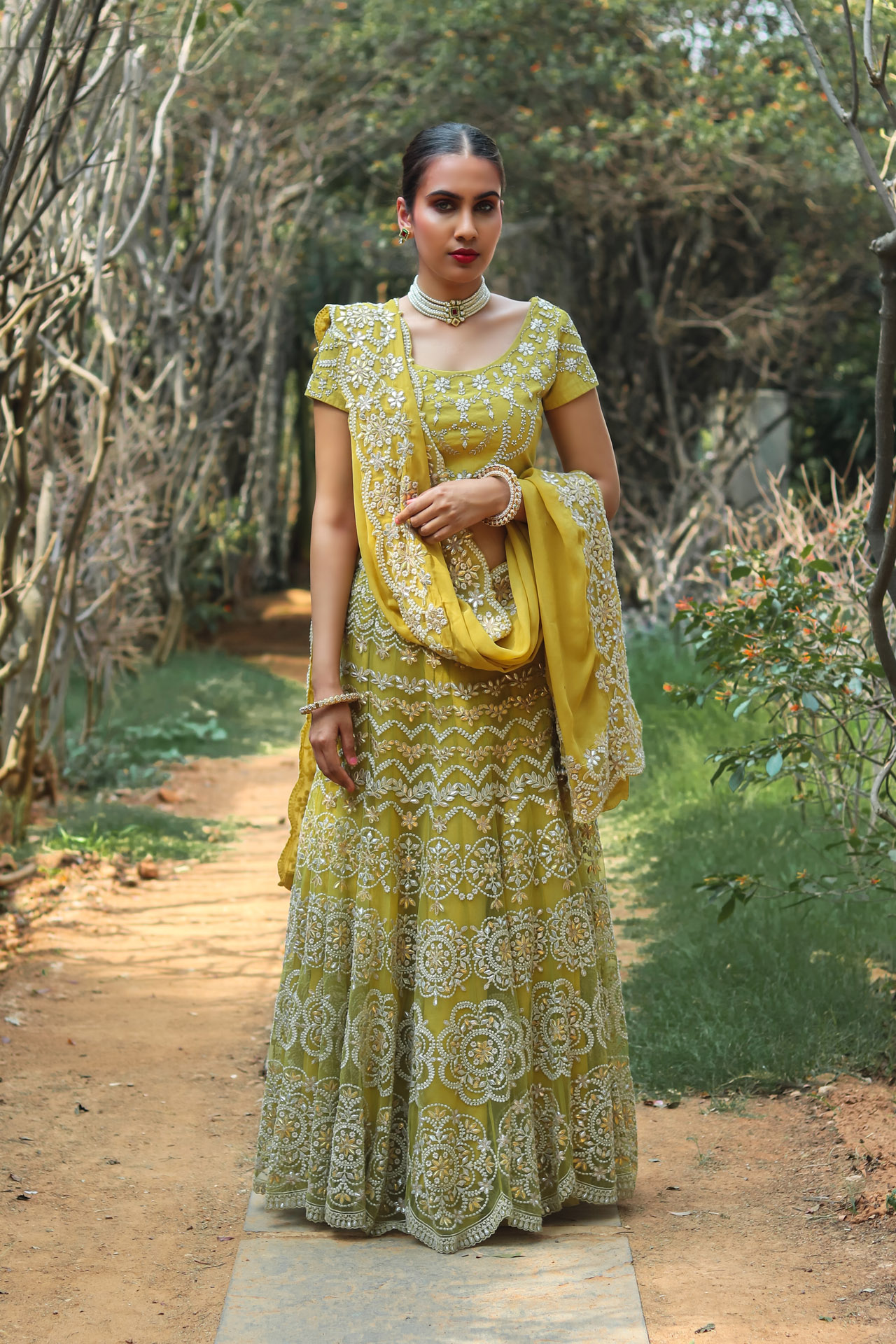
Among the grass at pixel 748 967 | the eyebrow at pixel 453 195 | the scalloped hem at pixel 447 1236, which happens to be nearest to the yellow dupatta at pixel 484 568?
the eyebrow at pixel 453 195

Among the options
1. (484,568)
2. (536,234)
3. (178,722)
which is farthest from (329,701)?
(536,234)

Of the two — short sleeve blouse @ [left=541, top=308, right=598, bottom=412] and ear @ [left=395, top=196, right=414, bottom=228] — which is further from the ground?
ear @ [left=395, top=196, right=414, bottom=228]

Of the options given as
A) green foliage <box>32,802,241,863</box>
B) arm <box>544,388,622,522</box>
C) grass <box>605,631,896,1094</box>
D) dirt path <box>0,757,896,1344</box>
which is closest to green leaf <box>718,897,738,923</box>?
grass <box>605,631,896,1094</box>

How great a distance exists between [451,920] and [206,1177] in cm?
97

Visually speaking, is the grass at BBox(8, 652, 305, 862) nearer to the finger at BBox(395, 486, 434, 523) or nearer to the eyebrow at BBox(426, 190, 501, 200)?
the finger at BBox(395, 486, 434, 523)

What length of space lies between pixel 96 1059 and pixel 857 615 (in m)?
2.96

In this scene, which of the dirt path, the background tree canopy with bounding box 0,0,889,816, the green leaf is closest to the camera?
the dirt path

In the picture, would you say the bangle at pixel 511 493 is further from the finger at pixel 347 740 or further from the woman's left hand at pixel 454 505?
the finger at pixel 347 740

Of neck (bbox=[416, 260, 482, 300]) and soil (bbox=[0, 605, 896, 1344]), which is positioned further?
neck (bbox=[416, 260, 482, 300])

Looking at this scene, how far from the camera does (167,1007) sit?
4.39 meters

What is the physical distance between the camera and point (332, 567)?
9.02 ft

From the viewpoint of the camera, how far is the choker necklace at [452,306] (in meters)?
2.73

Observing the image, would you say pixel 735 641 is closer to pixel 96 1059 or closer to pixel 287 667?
pixel 96 1059

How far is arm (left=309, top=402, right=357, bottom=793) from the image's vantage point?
273cm
